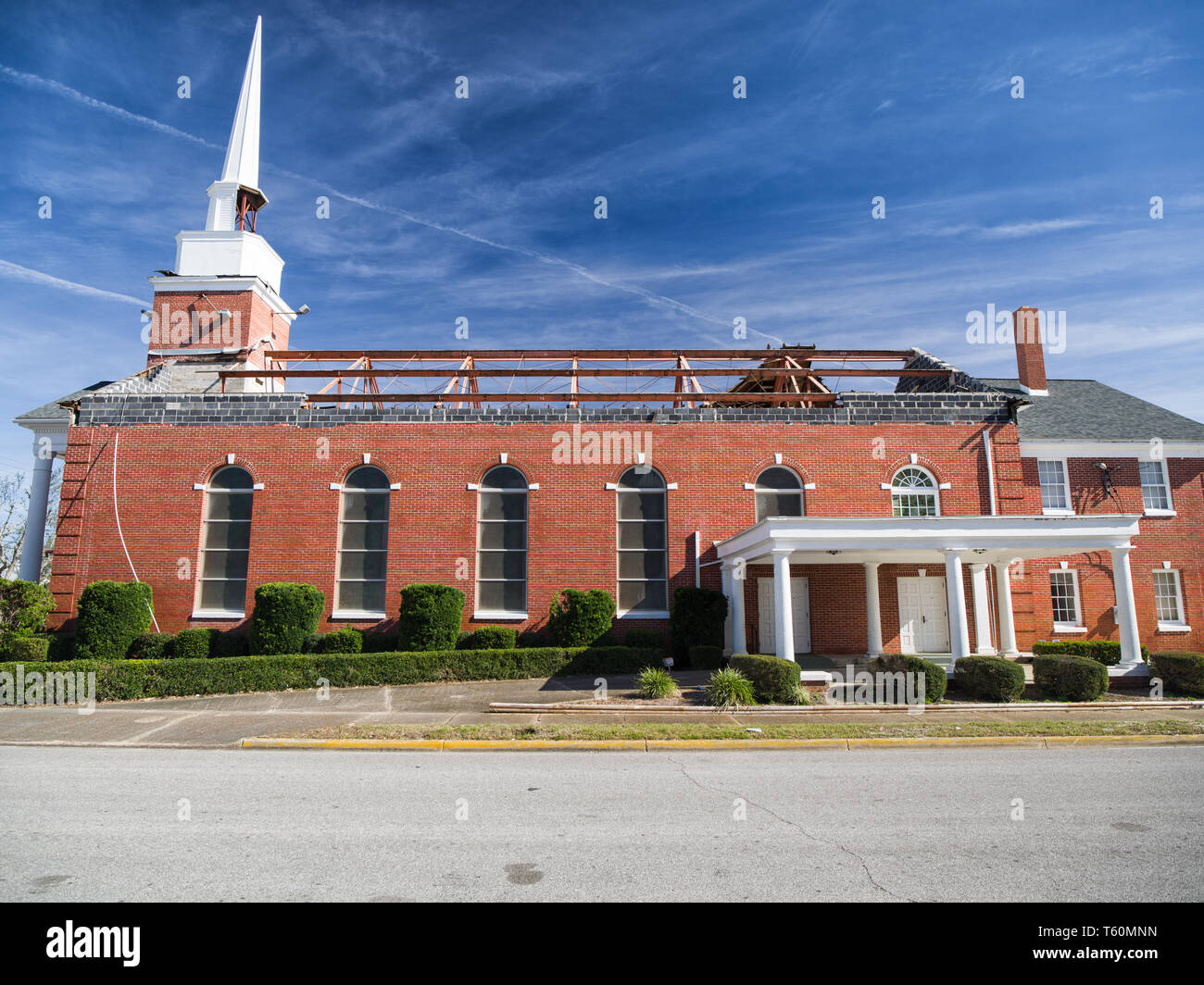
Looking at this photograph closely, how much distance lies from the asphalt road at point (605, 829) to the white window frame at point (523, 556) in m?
10.8

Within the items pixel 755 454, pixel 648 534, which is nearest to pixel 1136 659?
pixel 755 454

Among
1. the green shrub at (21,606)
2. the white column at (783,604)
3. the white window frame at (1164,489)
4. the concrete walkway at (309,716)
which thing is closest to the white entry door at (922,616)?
the concrete walkway at (309,716)

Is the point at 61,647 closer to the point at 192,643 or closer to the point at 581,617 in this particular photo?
the point at 192,643

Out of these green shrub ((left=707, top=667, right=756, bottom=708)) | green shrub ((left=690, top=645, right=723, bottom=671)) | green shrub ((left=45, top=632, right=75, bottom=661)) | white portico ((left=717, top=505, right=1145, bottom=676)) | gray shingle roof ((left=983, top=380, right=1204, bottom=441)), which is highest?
gray shingle roof ((left=983, top=380, right=1204, bottom=441))

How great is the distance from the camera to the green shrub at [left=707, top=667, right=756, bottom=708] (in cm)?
1444

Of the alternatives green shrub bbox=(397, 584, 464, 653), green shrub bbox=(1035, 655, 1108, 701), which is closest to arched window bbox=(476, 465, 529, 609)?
green shrub bbox=(397, 584, 464, 653)

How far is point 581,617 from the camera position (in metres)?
19.8

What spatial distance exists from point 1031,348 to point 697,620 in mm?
14851

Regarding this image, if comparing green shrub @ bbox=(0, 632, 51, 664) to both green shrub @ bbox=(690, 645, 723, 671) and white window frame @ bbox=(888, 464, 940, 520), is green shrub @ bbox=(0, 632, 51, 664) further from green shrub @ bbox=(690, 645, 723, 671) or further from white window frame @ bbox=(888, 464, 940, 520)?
white window frame @ bbox=(888, 464, 940, 520)

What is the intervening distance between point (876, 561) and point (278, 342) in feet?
82.6

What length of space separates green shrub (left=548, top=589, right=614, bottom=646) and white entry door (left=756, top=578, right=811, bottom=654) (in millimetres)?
4378

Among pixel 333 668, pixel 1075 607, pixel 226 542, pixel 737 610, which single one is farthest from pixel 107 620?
pixel 1075 607
